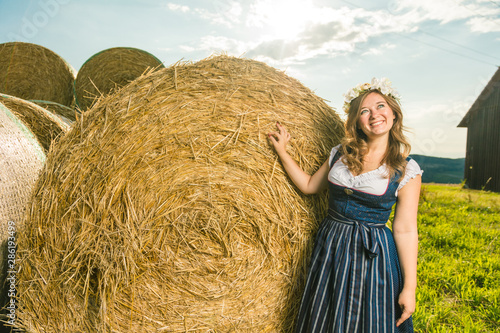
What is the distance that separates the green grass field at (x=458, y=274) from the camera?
9.18 feet

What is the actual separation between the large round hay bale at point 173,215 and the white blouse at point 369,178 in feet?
0.87

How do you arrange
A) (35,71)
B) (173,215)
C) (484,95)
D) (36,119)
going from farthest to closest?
1. (484,95)
2. (35,71)
3. (36,119)
4. (173,215)

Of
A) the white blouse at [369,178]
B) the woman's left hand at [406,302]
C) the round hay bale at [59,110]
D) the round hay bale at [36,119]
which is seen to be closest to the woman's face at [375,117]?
the white blouse at [369,178]

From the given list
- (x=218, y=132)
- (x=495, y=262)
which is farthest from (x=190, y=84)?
(x=495, y=262)

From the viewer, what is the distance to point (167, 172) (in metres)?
2.13

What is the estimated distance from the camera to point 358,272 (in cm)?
197

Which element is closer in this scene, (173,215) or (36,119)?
(173,215)

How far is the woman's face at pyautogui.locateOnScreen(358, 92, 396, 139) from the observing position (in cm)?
213

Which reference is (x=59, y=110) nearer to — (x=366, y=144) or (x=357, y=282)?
(x=366, y=144)

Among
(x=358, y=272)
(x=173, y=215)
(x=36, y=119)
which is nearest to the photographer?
(x=358, y=272)

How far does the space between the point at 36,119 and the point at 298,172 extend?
103 inches

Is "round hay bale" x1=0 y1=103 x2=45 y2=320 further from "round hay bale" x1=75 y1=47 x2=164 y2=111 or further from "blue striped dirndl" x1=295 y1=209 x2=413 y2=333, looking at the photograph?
"round hay bale" x1=75 y1=47 x2=164 y2=111

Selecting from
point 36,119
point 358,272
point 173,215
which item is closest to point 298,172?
point 358,272

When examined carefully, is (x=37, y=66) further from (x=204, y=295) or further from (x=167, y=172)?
(x=204, y=295)
